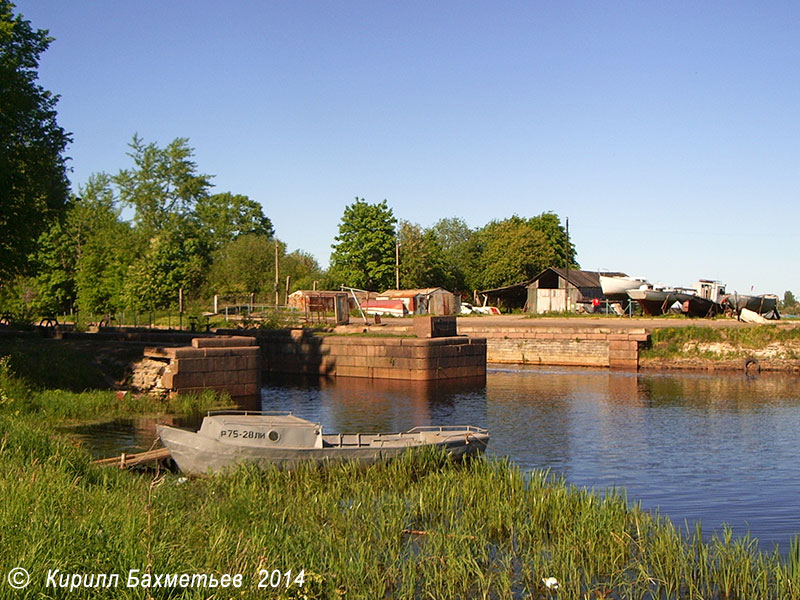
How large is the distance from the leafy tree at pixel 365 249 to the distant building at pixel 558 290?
1260cm

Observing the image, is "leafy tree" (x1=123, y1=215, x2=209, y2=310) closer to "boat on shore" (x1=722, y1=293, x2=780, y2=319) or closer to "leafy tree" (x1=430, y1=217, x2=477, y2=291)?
"leafy tree" (x1=430, y1=217, x2=477, y2=291)

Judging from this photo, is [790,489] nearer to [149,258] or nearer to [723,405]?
[723,405]

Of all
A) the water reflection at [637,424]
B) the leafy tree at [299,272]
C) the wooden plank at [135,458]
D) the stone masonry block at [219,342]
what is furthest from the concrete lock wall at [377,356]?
the leafy tree at [299,272]

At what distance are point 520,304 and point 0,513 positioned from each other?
78812mm

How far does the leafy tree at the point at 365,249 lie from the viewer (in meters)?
87.7

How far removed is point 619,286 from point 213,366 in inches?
1634

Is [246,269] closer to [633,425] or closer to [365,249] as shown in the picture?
[365,249]

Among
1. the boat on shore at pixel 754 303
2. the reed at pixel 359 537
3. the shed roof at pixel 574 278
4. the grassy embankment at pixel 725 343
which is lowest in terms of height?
the reed at pixel 359 537

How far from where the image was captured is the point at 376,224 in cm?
8906

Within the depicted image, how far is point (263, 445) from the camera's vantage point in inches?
623

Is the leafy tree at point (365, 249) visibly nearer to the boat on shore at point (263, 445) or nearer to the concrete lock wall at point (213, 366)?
the concrete lock wall at point (213, 366)

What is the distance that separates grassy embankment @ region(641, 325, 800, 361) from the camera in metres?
43.8

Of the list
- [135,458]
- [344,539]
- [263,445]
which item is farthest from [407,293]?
[344,539]

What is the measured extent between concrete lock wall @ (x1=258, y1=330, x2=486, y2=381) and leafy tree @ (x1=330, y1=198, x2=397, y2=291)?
136ft
